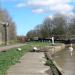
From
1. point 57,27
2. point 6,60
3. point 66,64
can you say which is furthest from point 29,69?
point 57,27

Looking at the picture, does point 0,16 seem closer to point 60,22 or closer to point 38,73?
point 60,22

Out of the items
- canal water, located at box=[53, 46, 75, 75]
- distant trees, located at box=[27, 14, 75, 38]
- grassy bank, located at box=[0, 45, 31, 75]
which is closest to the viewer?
grassy bank, located at box=[0, 45, 31, 75]

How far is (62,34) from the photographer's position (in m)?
120

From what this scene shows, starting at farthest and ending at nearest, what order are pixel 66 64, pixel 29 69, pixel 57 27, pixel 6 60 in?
pixel 57 27
pixel 66 64
pixel 6 60
pixel 29 69

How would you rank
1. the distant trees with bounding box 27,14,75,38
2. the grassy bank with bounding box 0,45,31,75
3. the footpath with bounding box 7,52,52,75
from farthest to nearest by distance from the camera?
the distant trees with bounding box 27,14,75,38
the grassy bank with bounding box 0,45,31,75
the footpath with bounding box 7,52,52,75

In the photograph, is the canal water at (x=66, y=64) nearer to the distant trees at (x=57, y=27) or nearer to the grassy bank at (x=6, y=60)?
the grassy bank at (x=6, y=60)

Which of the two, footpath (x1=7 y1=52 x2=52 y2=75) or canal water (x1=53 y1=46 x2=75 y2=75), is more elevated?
footpath (x1=7 y1=52 x2=52 y2=75)

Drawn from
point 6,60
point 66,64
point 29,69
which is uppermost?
point 6,60

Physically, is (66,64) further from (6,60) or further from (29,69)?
(29,69)

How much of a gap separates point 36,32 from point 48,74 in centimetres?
11800

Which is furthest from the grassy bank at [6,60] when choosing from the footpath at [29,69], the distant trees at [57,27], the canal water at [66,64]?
the distant trees at [57,27]

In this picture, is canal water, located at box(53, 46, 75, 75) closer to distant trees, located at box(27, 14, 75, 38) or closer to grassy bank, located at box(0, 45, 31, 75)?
grassy bank, located at box(0, 45, 31, 75)

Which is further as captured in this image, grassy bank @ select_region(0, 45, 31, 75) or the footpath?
grassy bank @ select_region(0, 45, 31, 75)

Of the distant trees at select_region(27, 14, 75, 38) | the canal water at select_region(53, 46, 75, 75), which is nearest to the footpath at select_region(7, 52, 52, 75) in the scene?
the canal water at select_region(53, 46, 75, 75)
